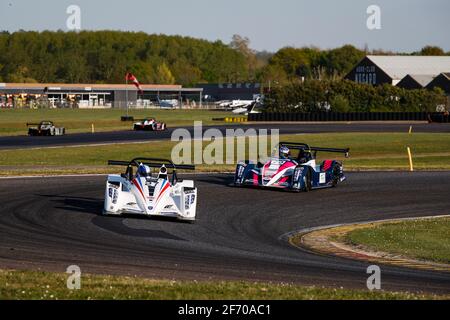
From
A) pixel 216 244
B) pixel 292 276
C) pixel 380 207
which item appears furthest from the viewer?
pixel 380 207

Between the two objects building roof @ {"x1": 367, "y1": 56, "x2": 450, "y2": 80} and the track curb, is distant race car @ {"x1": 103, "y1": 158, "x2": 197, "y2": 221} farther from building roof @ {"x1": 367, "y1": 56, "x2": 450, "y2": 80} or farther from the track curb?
building roof @ {"x1": 367, "y1": 56, "x2": 450, "y2": 80}

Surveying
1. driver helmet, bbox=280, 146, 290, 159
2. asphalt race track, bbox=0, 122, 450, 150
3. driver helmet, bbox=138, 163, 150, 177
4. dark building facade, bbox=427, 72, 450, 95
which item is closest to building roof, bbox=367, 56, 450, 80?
dark building facade, bbox=427, 72, 450, 95

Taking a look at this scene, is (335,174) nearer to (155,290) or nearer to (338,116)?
(155,290)

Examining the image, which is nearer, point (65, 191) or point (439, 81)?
point (65, 191)

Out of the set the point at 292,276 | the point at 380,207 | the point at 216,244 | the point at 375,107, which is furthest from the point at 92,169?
the point at 375,107

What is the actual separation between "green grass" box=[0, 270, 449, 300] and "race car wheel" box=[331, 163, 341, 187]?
1679 centimetres

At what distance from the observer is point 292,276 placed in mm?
15312

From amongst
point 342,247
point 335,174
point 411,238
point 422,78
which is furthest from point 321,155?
point 422,78

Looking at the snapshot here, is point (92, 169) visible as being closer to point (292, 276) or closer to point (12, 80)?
point (292, 276)

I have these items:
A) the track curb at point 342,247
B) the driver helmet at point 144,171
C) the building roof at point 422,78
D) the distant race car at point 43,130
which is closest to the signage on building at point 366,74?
the building roof at point 422,78

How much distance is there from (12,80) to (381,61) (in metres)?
79.4

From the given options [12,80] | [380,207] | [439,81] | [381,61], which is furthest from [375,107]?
[12,80]

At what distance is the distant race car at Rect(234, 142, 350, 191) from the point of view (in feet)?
94.9

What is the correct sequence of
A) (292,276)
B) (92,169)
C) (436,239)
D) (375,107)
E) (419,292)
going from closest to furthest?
1. (419,292)
2. (292,276)
3. (436,239)
4. (92,169)
5. (375,107)
